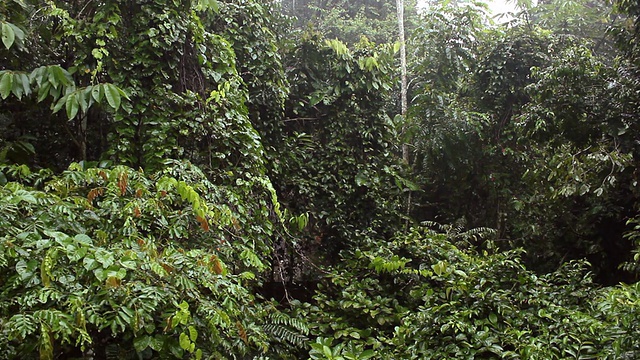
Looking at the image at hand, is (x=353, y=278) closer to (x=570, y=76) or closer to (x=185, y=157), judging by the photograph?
(x=185, y=157)

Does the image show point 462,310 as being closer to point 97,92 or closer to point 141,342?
point 141,342

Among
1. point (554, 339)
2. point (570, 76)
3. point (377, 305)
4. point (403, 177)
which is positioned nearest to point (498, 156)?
point (403, 177)

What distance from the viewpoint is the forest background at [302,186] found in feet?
6.64

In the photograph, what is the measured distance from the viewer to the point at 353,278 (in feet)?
14.7

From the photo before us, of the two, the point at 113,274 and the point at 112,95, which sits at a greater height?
the point at 112,95

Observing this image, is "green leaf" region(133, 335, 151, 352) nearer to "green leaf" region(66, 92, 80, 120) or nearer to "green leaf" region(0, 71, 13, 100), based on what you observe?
"green leaf" region(66, 92, 80, 120)

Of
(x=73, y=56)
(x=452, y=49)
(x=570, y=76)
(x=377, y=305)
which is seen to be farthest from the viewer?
(x=452, y=49)

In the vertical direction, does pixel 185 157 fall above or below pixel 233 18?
below

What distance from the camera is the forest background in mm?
2023

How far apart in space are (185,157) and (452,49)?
390 centimetres

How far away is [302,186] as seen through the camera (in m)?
5.02

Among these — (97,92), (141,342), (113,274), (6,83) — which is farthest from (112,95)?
(141,342)

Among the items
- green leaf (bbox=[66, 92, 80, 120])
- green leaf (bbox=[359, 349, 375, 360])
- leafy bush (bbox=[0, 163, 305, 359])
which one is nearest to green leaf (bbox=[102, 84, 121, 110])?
green leaf (bbox=[66, 92, 80, 120])

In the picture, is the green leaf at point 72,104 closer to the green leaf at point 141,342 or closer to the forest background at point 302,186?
the forest background at point 302,186
